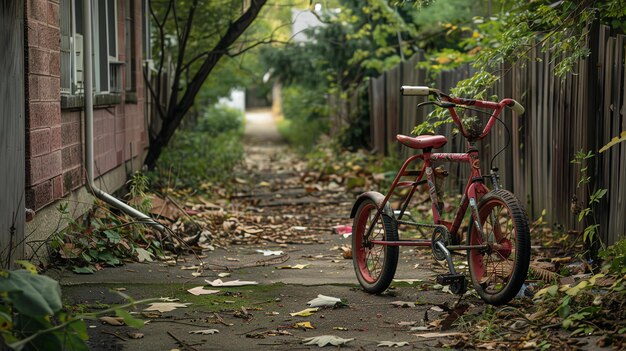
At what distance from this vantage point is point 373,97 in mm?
18641

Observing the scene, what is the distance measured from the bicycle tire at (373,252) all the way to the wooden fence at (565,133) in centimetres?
158

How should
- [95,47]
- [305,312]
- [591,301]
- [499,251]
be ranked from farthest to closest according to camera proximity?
[95,47], [305,312], [499,251], [591,301]

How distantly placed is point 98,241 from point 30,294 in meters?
3.92

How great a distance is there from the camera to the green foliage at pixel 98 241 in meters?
7.25

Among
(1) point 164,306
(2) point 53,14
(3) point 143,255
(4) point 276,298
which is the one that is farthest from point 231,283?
(2) point 53,14

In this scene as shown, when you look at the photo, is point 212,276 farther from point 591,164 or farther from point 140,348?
point 591,164

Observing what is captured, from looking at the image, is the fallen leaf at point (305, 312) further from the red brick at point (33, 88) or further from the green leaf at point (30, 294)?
the red brick at point (33, 88)

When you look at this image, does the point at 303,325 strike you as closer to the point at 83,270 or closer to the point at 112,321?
the point at 112,321

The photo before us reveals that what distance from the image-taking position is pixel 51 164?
7.26m

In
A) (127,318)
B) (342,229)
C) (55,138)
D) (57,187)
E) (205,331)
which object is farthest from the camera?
(342,229)

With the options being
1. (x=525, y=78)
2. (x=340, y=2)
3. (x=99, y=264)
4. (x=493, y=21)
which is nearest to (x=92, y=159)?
(x=99, y=264)

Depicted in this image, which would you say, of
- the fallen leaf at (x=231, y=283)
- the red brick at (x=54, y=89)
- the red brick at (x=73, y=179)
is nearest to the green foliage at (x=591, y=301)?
the fallen leaf at (x=231, y=283)

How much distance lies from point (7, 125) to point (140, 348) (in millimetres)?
1952

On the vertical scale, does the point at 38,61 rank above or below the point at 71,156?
above
